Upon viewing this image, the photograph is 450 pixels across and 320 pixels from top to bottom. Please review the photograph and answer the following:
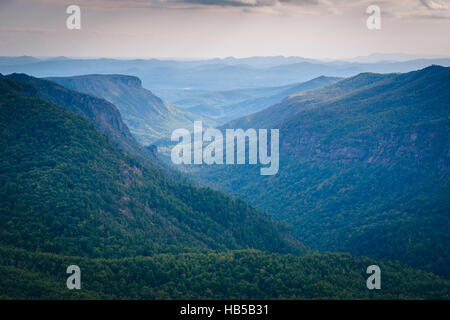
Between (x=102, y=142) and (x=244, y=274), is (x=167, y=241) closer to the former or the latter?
(x=244, y=274)

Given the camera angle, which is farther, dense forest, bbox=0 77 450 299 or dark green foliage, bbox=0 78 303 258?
dark green foliage, bbox=0 78 303 258

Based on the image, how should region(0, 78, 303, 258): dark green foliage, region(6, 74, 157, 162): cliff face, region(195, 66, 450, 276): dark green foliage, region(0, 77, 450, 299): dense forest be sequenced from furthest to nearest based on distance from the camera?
region(6, 74, 157, 162): cliff face
region(195, 66, 450, 276): dark green foliage
region(0, 78, 303, 258): dark green foliage
region(0, 77, 450, 299): dense forest

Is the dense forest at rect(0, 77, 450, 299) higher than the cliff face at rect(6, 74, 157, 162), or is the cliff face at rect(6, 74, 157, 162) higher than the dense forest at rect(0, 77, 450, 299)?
the cliff face at rect(6, 74, 157, 162)

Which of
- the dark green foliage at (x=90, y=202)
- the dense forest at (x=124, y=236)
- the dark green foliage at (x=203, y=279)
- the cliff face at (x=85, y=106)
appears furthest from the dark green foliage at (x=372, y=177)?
the cliff face at (x=85, y=106)

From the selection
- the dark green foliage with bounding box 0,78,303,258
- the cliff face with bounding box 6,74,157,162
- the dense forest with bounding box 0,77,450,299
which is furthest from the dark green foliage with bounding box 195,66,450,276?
the cliff face with bounding box 6,74,157,162

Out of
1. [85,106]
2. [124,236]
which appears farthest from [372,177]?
[85,106]

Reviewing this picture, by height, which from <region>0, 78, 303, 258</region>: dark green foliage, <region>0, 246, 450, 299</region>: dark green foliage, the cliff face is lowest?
<region>0, 246, 450, 299</region>: dark green foliage

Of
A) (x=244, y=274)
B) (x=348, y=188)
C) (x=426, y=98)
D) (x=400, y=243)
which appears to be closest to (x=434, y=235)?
(x=400, y=243)

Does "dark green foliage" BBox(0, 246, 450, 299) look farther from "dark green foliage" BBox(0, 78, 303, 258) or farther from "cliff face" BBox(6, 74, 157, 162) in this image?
"cliff face" BBox(6, 74, 157, 162)

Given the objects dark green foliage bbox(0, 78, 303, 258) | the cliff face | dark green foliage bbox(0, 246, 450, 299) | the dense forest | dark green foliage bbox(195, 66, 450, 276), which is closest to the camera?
dark green foliage bbox(0, 246, 450, 299)

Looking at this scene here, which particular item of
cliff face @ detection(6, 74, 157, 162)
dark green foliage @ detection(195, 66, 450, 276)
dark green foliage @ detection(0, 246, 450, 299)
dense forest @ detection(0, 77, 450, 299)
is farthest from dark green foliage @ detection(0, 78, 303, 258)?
cliff face @ detection(6, 74, 157, 162)

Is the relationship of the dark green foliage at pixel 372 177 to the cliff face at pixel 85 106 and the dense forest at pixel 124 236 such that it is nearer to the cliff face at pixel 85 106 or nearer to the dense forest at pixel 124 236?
the dense forest at pixel 124 236
